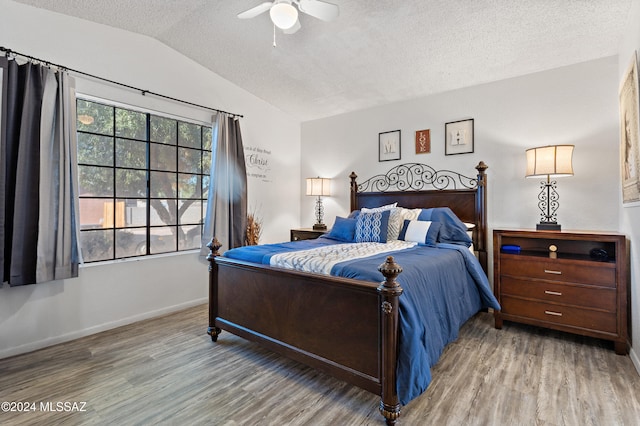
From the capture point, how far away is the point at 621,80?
282 cm

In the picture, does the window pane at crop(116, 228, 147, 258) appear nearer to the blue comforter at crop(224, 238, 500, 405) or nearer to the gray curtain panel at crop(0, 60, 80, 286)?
the gray curtain panel at crop(0, 60, 80, 286)

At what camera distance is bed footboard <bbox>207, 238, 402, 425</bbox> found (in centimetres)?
171

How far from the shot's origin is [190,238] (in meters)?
3.95

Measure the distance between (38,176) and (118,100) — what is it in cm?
107

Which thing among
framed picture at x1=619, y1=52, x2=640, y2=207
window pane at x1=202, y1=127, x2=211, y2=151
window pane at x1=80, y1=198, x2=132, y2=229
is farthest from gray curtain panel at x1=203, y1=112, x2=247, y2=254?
framed picture at x1=619, y1=52, x2=640, y2=207

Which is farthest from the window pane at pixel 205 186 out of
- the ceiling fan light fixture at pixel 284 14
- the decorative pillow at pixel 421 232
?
the decorative pillow at pixel 421 232

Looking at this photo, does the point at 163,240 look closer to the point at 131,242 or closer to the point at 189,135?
the point at 131,242

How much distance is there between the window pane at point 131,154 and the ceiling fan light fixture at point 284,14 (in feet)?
7.10

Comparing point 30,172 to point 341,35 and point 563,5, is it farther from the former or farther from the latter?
point 563,5

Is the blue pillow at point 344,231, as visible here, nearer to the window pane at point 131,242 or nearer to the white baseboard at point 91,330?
the white baseboard at point 91,330

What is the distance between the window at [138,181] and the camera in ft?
10.2

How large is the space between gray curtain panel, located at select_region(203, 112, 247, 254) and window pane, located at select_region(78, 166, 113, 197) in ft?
3.43

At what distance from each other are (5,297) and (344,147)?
13.4 feet

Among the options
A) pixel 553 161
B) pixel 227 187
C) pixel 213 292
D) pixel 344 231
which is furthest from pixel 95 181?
pixel 553 161
